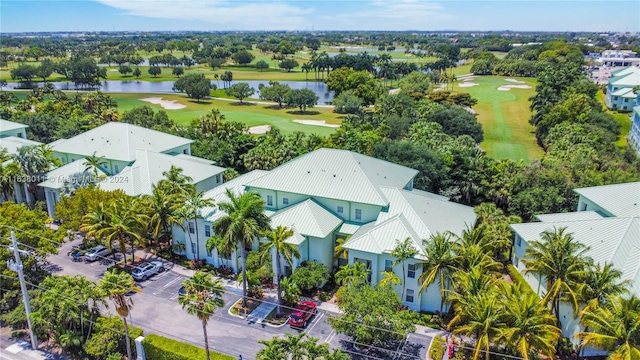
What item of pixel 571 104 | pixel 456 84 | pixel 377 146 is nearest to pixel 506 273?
pixel 377 146

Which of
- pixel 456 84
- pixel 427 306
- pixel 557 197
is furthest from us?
pixel 456 84

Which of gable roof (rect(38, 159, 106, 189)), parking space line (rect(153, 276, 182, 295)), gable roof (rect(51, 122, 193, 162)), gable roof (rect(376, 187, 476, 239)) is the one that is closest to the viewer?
parking space line (rect(153, 276, 182, 295))

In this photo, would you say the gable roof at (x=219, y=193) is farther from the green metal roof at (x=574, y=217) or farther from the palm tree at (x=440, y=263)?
the green metal roof at (x=574, y=217)

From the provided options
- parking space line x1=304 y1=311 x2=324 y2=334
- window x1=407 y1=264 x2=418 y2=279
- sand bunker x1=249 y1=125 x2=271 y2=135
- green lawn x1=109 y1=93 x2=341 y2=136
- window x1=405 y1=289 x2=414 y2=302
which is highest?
green lawn x1=109 y1=93 x2=341 y2=136

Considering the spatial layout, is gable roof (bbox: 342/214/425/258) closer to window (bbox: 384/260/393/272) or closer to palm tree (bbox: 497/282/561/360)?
window (bbox: 384/260/393/272)

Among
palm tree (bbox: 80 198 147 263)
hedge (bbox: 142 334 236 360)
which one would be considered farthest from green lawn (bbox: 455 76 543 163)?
hedge (bbox: 142 334 236 360)

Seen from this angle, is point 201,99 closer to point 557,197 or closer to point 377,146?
point 377,146
